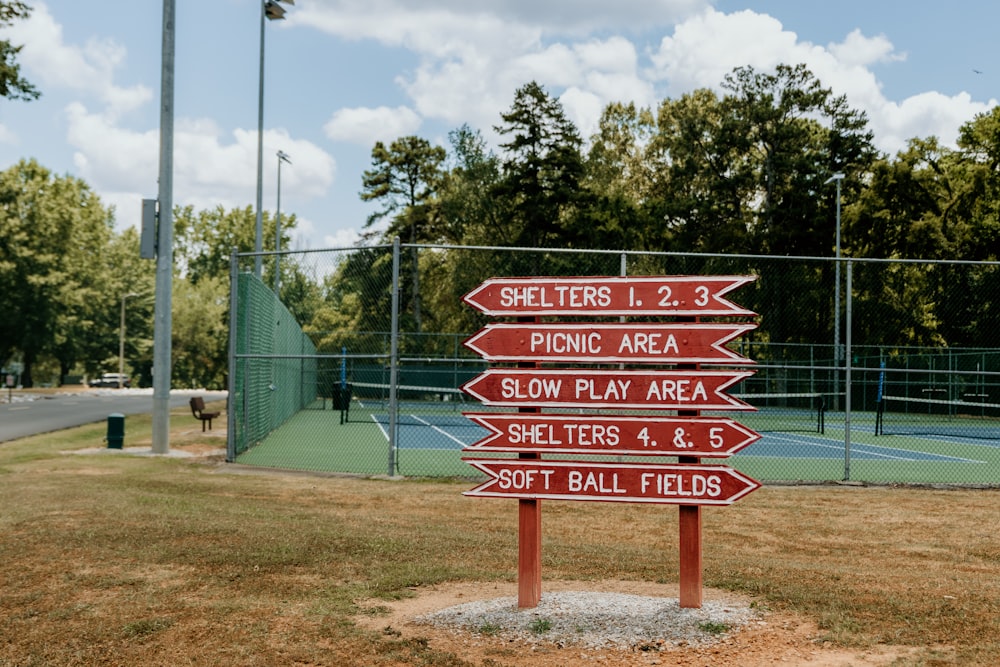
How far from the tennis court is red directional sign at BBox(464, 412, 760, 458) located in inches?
238

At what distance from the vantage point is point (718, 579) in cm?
788

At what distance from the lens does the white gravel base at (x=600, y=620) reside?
6160 millimetres

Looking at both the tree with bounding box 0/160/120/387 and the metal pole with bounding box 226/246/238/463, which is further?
the tree with bounding box 0/160/120/387

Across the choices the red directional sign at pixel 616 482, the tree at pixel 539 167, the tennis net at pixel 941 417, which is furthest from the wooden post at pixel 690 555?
the tree at pixel 539 167

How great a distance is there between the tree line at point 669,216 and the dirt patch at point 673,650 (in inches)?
502

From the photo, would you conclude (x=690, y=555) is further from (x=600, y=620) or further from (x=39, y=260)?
(x=39, y=260)

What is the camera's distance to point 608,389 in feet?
22.0

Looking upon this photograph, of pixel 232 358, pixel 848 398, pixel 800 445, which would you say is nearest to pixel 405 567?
pixel 848 398

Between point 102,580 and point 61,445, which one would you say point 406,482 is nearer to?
point 102,580

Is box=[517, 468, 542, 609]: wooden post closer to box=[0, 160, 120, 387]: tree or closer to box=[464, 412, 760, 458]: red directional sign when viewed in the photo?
box=[464, 412, 760, 458]: red directional sign

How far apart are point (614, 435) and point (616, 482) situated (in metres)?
0.30

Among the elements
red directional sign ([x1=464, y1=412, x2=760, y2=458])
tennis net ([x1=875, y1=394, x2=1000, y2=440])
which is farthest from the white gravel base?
tennis net ([x1=875, y1=394, x2=1000, y2=440])

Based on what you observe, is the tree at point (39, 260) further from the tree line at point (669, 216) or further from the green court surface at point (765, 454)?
the green court surface at point (765, 454)

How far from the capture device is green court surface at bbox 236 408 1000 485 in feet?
52.3
